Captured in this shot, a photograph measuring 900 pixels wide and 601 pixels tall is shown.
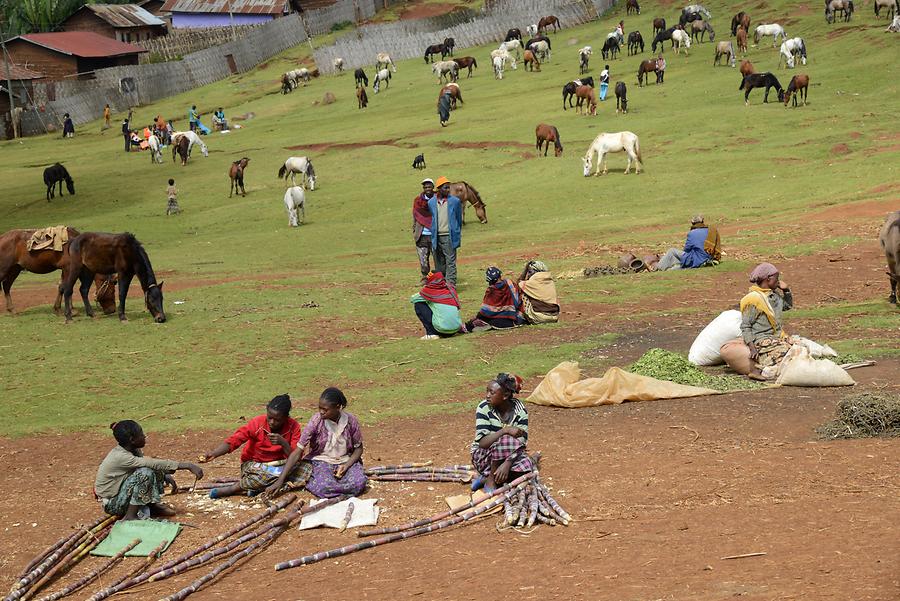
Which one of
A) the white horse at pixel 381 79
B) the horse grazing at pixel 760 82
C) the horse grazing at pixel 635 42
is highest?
the horse grazing at pixel 635 42

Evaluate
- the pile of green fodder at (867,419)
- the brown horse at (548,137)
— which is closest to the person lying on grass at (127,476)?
the pile of green fodder at (867,419)

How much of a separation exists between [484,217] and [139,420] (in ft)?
53.1

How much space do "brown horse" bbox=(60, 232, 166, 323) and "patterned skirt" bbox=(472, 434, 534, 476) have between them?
10946 millimetres

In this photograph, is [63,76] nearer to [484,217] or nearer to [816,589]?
[484,217]

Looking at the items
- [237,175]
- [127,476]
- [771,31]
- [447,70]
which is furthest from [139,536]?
[447,70]

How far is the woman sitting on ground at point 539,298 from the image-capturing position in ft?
53.5

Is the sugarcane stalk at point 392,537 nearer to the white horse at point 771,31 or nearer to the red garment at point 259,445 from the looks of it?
the red garment at point 259,445

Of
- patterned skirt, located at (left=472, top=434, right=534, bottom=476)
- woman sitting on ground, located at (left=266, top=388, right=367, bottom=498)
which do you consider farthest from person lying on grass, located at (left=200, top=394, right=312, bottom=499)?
patterned skirt, located at (left=472, top=434, right=534, bottom=476)

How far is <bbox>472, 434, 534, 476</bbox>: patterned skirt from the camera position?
9.14 meters

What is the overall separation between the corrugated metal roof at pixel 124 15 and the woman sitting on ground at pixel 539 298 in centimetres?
6276

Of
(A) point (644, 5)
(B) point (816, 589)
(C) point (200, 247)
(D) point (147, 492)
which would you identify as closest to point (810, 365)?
(B) point (816, 589)

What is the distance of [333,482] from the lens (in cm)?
962

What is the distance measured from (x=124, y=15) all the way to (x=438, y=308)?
64.9 metres

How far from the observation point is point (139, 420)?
1345 centimetres
